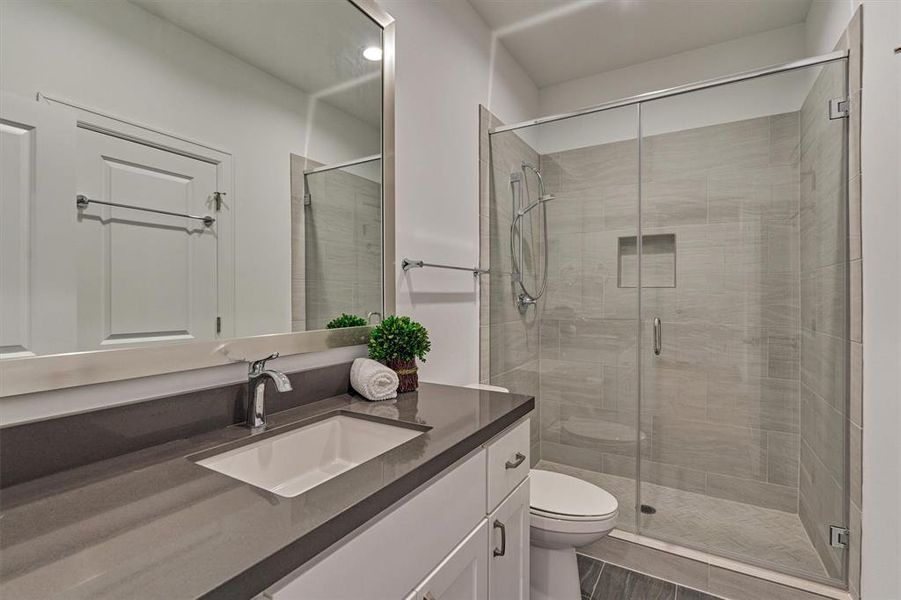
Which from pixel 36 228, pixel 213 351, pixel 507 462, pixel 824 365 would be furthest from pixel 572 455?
pixel 36 228

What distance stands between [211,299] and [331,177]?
0.55 meters

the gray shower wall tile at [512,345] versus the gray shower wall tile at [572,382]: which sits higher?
the gray shower wall tile at [512,345]

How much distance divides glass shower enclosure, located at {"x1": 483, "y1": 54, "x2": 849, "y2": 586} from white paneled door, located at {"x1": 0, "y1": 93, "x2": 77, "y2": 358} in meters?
1.81

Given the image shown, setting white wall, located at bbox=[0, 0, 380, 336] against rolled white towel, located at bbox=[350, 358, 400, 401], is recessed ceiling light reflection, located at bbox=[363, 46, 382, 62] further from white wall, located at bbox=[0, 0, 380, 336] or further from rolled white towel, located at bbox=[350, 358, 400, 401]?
rolled white towel, located at bbox=[350, 358, 400, 401]

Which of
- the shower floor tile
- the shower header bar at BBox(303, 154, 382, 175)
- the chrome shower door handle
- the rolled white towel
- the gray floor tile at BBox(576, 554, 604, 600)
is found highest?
the shower header bar at BBox(303, 154, 382, 175)

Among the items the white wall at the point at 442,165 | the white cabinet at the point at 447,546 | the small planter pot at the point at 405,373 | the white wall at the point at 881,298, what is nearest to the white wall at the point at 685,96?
the white wall at the point at 881,298

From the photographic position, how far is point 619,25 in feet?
7.95

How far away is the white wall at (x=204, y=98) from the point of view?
0.79 meters

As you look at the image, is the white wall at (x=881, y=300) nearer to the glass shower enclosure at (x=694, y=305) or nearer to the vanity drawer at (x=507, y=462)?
the glass shower enclosure at (x=694, y=305)

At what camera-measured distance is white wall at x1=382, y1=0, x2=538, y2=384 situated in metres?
1.73

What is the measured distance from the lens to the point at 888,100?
145 centimetres

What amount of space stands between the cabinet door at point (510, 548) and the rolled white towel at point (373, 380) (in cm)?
46

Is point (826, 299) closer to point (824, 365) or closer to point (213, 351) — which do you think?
point (824, 365)

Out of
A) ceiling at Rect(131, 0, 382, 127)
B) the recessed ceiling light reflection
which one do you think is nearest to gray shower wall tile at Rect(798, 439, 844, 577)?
ceiling at Rect(131, 0, 382, 127)
